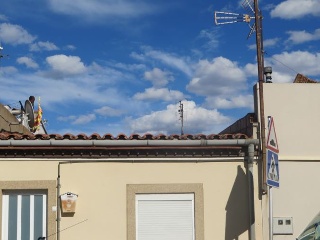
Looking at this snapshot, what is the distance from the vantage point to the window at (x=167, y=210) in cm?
1095

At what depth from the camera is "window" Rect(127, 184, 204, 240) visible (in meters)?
10.9

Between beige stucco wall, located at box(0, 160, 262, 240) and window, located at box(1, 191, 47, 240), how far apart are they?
389 millimetres

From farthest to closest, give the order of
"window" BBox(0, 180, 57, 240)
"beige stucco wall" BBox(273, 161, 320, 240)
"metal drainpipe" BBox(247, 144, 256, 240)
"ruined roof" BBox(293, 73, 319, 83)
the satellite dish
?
the satellite dish → "ruined roof" BBox(293, 73, 319, 83) → "beige stucco wall" BBox(273, 161, 320, 240) → "metal drainpipe" BBox(247, 144, 256, 240) → "window" BBox(0, 180, 57, 240)

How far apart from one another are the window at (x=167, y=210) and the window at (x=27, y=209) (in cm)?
160

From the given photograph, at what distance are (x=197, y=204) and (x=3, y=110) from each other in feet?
22.4

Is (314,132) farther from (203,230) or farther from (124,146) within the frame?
(124,146)

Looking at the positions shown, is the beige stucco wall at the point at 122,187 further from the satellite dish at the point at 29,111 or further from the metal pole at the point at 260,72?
the satellite dish at the point at 29,111

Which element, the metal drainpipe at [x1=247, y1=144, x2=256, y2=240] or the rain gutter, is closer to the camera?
the rain gutter

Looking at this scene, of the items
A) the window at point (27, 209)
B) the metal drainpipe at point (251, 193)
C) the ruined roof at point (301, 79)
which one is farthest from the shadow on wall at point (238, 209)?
the window at point (27, 209)

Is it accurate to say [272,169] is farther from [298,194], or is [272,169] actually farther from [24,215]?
[24,215]

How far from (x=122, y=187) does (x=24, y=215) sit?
204 cm

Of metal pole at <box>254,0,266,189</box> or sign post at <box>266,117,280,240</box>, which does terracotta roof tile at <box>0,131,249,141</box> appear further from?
sign post at <box>266,117,280,240</box>

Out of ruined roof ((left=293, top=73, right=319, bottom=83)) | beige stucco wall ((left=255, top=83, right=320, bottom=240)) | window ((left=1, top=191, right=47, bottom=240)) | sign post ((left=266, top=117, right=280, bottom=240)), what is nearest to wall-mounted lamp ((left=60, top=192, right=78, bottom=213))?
window ((left=1, top=191, right=47, bottom=240))

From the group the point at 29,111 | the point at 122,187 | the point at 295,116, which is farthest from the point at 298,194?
the point at 29,111
